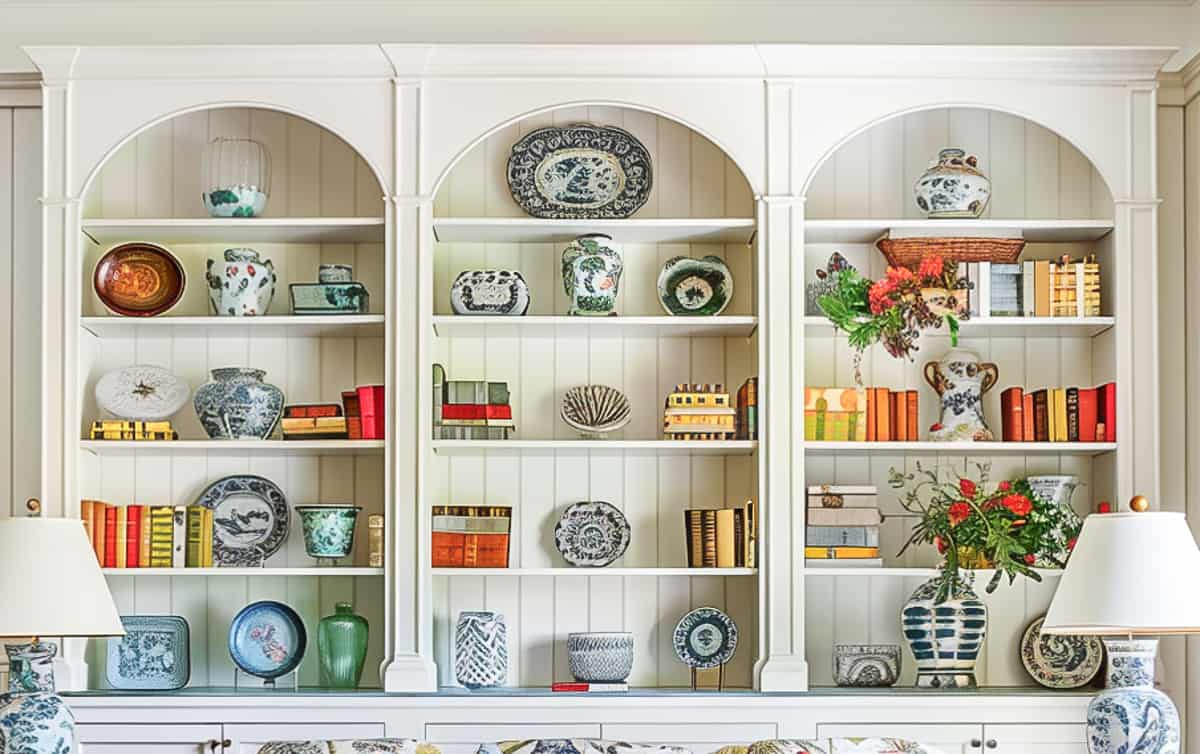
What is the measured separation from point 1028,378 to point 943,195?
0.64m

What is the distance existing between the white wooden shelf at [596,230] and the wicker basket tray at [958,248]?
17.4 inches

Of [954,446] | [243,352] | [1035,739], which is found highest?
[243,352]

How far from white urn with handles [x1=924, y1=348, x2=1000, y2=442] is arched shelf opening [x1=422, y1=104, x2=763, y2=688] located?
55 centimetres

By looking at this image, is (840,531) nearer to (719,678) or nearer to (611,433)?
(719,678)

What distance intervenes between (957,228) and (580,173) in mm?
1094

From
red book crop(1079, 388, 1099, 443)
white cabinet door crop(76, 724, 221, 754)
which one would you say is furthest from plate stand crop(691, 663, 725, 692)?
white cabinet door crop(76, 724, 221, 754)

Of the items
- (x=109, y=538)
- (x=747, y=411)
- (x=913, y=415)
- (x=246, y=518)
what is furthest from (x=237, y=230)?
(x=913, y=415)

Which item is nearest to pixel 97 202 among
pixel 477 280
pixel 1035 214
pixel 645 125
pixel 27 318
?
pixel 27 318

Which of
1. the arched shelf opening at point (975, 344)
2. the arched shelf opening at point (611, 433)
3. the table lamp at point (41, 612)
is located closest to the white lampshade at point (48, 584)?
the table lamp at point (41, 612)

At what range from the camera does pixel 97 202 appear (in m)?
4.81

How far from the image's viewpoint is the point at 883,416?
4.56 meters

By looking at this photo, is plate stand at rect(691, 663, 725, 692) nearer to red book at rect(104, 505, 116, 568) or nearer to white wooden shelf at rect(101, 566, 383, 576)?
white wooden shelf at rect(101, 566, 383, 576)

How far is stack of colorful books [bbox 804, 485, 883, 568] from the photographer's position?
14.8ft

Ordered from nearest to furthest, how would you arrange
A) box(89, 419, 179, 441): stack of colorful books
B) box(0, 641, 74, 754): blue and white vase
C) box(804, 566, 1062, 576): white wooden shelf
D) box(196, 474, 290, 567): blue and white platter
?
1. box(0, 641, 74, 754): blue and white vase
2. box(804, 566, 1062, 576): white wooden shelf
3. box(89, 419, 179, 441): stack of colorful books
4. box(196, 474, 290, 567): blue and white platter
